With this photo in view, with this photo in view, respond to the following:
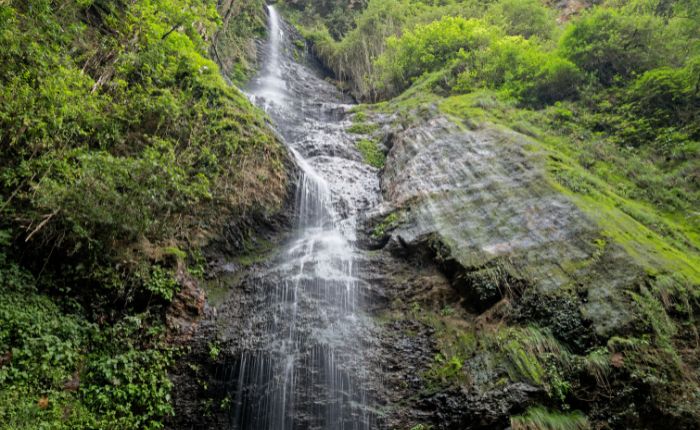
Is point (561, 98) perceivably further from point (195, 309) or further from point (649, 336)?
point (195, 309)

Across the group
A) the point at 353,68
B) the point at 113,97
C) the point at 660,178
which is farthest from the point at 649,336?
the point at 353,68

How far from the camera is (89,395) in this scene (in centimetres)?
596

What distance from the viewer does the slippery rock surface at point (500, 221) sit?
7.16 meters

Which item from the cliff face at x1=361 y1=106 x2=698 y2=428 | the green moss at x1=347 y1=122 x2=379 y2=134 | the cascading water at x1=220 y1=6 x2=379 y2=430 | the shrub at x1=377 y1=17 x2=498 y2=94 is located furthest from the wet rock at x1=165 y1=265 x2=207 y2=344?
the shrub at x1=377 y1=17 x2=498 y2=94

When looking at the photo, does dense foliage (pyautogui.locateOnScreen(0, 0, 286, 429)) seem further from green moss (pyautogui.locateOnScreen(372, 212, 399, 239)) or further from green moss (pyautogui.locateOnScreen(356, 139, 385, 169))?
green moss (pyautogui.locateOnScreen(356, 139, 385, 169))

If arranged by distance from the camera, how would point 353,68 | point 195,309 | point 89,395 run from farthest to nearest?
1. point 353,68
2. point 195,309
3. point 89,395

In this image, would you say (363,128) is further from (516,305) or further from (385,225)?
(516,305)

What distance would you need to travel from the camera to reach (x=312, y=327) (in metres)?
8.09

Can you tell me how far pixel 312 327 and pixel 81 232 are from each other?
4.48 metres

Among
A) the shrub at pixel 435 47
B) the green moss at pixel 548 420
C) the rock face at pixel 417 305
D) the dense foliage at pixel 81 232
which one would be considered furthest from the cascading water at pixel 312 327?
the shrub at pixel 435 47

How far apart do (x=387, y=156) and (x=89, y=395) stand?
11.6 metres

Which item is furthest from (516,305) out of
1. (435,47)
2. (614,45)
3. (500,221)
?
(435,47)

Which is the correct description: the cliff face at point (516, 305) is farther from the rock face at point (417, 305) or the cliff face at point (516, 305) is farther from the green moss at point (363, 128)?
the green moss at point (363, 128)

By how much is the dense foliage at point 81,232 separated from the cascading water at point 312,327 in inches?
60.7
